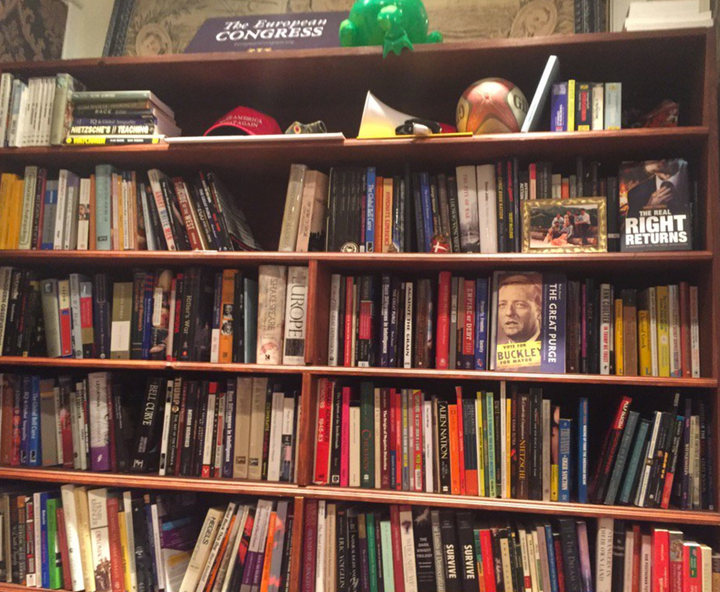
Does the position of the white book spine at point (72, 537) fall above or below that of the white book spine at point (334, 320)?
below

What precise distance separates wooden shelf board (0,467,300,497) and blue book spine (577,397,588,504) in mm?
749

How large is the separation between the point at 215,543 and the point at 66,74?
58.3 inches

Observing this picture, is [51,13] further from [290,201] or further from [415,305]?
[415,305]

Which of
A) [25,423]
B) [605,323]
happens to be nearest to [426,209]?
[605,323]

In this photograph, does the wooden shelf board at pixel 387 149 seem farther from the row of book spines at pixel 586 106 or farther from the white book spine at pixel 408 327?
the white book spine at pixel 408 327

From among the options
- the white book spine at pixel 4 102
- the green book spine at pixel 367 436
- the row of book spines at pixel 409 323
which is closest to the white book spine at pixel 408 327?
the row of book spines at pixel 409 323

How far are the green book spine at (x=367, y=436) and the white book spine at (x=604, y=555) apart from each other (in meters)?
0.59

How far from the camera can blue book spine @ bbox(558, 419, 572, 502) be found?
1.37 meters

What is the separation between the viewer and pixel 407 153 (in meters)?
1.51

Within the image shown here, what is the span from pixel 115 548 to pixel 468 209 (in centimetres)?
141

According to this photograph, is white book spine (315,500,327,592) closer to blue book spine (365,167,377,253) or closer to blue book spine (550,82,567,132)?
blue book spine (365,167,377,253)

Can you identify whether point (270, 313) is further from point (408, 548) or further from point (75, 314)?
point (408, 548)

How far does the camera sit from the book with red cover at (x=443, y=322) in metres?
1.46

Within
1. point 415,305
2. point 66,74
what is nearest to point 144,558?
point 415,305
